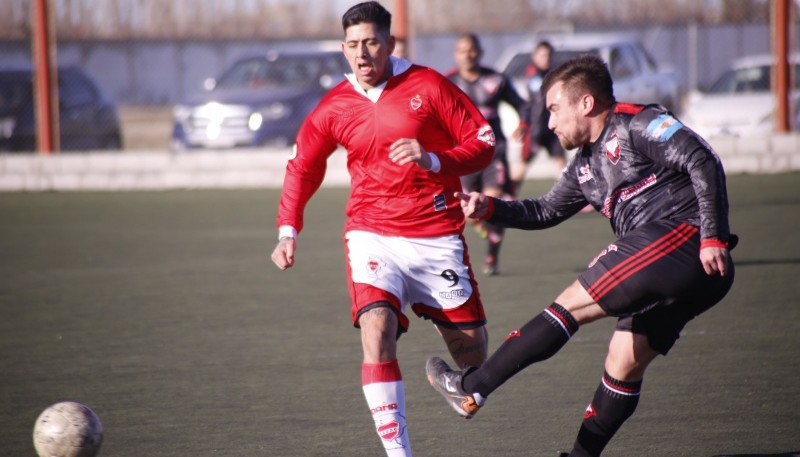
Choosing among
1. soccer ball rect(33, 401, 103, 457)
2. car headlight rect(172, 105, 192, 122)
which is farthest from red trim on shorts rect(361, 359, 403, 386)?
car headlight rect(172, 105, 192, 122)

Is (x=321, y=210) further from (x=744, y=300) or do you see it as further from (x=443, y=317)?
(x=443, y=317)

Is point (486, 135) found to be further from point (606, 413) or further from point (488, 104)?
point (488, 104)

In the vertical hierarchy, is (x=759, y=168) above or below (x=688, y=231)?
below

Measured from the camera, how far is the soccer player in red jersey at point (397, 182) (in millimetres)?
5160

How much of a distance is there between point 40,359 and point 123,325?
1119 mm

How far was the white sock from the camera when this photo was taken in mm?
4758

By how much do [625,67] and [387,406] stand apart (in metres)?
16.2

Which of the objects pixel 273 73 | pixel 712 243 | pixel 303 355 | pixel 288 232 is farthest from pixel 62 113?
pixel 712 243

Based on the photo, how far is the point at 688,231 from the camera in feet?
15.0

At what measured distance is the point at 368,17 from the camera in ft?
17.1

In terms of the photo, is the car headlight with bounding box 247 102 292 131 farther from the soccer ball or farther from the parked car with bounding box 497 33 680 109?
the soccer ball

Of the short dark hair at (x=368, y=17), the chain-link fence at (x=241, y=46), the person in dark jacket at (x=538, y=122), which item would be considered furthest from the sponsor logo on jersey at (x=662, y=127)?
the chain-link fence at (x=241, y=46)

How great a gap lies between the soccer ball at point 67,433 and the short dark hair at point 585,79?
232cm

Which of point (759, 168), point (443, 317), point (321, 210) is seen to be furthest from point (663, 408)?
point (759, 168)
